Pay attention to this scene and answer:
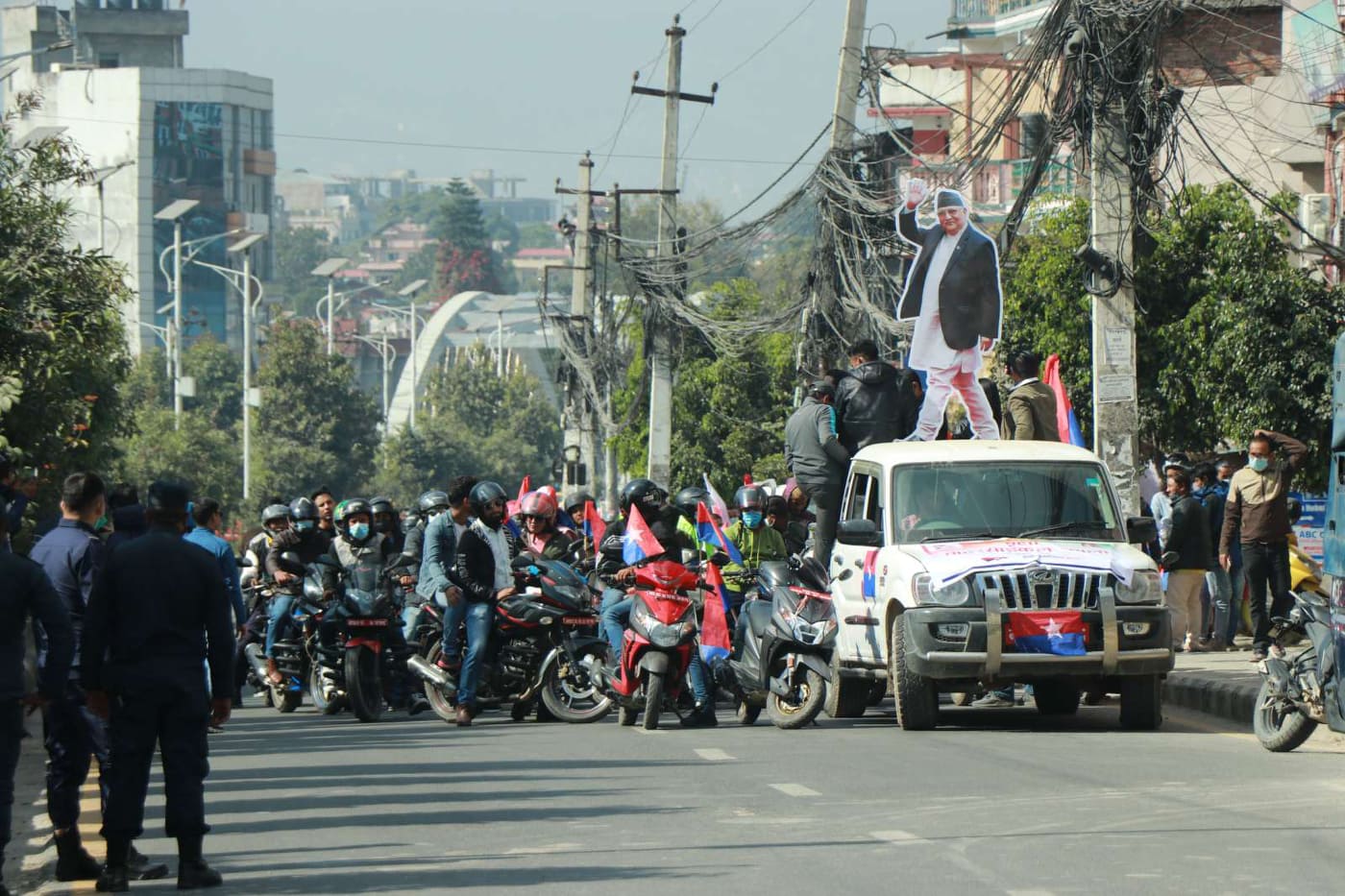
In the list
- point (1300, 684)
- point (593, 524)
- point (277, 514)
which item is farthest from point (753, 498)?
point (593, 524)

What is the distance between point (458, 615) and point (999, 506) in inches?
163

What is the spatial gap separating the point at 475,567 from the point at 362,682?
1691 millimetres

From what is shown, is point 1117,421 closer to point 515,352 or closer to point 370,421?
point 370,421

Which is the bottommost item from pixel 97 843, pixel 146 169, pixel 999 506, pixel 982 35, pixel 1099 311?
pixel 97 843

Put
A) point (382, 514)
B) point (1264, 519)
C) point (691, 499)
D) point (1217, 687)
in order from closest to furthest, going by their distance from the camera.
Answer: point (1217, 687), point (691, 499), point (1264, 519), point (382, 514)

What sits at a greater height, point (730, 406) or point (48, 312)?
point (730, 406)

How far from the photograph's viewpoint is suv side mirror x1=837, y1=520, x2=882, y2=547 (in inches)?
637

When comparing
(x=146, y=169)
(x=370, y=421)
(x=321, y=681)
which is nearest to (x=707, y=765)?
(x=321, y=681)

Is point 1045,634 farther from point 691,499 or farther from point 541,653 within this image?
point 691,499

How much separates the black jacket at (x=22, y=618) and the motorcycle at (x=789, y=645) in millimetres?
7727

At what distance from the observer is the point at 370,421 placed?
9588cm

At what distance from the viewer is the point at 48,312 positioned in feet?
69.2

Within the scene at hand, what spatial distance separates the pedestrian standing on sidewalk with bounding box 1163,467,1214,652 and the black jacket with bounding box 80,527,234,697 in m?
13.2

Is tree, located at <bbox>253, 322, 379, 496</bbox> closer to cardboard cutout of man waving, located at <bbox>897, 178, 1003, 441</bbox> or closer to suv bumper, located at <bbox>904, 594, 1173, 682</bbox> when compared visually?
cardboard cutout of man waving, located at <bbox>897, 178, 1003, 441</bbox>
